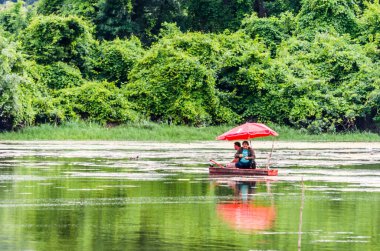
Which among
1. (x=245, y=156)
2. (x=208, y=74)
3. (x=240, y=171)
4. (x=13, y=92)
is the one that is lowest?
(x=240, y=171)

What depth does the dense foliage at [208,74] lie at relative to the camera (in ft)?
163

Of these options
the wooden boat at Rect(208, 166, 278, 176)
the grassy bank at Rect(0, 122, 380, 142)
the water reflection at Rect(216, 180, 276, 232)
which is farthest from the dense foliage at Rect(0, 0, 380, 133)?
the water reflection at Rect(216, 180, 276, 232)

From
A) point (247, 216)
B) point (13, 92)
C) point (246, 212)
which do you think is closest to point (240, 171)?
point (246, 212)

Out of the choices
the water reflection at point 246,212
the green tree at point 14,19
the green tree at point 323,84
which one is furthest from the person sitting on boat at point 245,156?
the green tree at point 14,19

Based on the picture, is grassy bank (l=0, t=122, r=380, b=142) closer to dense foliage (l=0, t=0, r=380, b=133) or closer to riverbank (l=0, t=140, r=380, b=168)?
dense foliage (l=0, t=0, r=380, b=133)

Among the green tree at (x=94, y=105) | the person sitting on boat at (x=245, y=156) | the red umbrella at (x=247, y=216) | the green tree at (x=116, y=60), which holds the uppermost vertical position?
the green tree at (x=116, y=60)

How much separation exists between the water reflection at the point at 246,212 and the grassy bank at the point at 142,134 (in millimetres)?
25966

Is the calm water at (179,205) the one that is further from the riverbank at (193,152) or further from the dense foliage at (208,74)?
the dense foliage at (208,74)

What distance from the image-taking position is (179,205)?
18.1m

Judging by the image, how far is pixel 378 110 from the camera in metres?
50.9

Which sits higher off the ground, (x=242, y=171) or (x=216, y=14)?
(x=216, y=14)

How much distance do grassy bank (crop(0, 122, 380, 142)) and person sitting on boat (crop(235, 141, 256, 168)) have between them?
70.1 ft

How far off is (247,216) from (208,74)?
35.1m

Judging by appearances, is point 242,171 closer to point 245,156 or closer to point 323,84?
point 245,156
